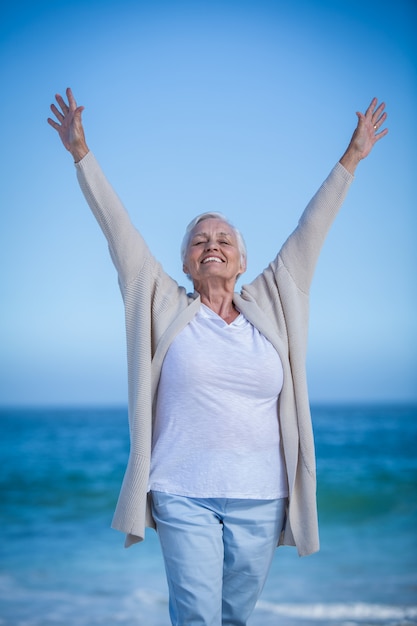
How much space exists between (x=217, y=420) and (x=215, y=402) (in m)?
0.05

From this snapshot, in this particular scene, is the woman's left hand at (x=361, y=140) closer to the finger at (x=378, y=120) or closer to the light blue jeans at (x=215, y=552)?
the finger at (x=378, y=120)

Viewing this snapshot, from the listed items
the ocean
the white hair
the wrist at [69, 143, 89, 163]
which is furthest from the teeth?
the ocean

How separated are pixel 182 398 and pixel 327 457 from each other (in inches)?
407

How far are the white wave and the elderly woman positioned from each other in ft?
7.51

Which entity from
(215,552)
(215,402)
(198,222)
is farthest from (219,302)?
(215,552)

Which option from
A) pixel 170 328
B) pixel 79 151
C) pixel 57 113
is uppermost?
Answer: pixel 57 113

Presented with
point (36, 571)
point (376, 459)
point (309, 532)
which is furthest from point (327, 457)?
point (309, 532)

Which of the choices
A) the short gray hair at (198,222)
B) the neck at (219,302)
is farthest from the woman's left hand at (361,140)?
the neck at (219,302)

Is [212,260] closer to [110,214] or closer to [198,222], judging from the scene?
[198,222]

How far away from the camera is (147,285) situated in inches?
82.5

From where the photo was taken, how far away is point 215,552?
1.92 m

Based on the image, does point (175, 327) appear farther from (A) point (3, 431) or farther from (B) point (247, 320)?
(A) point (3, 431)

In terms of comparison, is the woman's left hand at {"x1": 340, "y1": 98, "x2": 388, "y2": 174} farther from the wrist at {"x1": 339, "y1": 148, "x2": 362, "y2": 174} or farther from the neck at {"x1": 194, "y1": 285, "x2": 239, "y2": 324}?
the neck at {"x1": 194, "y1": 285, "x2": 239, "y2": 324}

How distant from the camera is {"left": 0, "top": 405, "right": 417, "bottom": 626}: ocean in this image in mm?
4355
